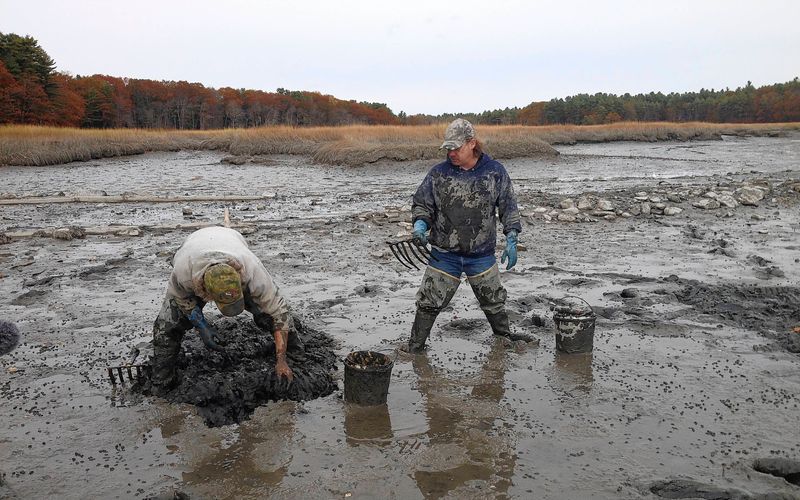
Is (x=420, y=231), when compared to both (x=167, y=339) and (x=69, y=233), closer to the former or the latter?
(x=167, y=339)

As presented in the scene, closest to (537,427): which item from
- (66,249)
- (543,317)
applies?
(543,317)

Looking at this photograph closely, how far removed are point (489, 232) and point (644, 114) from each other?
274 ft

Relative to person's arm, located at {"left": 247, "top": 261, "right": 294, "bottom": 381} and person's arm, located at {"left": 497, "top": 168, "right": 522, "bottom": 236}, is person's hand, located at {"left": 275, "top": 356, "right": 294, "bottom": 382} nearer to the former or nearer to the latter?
person's arm, located at {"left": 247, "top": 261, "right": 294, "bottom": 381}

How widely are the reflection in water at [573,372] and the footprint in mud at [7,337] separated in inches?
141

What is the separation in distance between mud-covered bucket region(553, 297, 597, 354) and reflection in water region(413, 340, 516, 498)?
0.53 metres

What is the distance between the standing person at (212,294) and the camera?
3846 mm

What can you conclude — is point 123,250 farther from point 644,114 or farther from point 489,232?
point 644,114

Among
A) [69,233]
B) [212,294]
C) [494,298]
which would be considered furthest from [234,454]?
→ [69,233]

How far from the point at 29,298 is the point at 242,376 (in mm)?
3898

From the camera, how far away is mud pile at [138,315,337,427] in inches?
172

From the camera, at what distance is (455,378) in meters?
4.90

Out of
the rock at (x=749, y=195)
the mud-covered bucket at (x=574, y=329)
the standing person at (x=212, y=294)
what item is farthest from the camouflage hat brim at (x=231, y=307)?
the rock at (x=749, y=195)

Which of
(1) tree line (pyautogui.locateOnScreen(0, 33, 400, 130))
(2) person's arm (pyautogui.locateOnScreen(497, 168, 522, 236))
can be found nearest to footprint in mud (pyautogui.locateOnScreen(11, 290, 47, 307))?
(2) person's arm (pyautogui.locateOnScreen(497, 168, 522, 236))

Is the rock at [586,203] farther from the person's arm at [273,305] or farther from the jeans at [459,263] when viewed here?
the person's arm at [273,305]
